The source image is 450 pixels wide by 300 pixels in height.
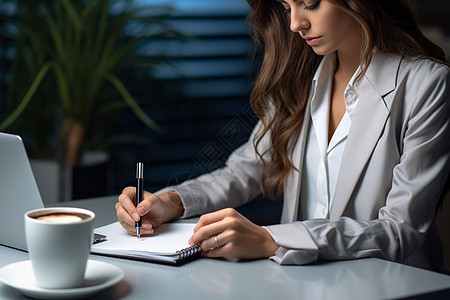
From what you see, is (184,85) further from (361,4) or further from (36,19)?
(361,4)

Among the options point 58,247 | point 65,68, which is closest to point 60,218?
point 58,247

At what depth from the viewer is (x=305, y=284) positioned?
95cm

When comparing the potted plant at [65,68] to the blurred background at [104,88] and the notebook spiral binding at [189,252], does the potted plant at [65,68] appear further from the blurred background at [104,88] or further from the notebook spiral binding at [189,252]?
the notebook spiral binding at [189,252]

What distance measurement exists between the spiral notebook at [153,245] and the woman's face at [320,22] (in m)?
0.55

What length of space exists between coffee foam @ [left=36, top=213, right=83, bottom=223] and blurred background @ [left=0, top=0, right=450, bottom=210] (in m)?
1.91

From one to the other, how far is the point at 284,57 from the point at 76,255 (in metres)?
1.02

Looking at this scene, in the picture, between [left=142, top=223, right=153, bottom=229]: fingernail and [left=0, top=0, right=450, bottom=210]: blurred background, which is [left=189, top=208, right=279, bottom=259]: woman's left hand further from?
[left=0, top=0, right=450, bottom=210]: blurred background

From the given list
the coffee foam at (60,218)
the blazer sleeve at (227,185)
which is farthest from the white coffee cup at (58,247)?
the blazer sleeve at (227,185)

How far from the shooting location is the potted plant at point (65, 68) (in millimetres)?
2957

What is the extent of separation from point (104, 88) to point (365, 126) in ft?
6.89

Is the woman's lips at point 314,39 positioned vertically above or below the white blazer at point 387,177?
above

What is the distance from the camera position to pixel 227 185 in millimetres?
1641

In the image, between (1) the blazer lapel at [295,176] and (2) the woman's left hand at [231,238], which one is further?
(1) the blazer lapel at [295,176]

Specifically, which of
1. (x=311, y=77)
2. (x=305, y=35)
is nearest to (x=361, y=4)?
(x=305, y=35)
